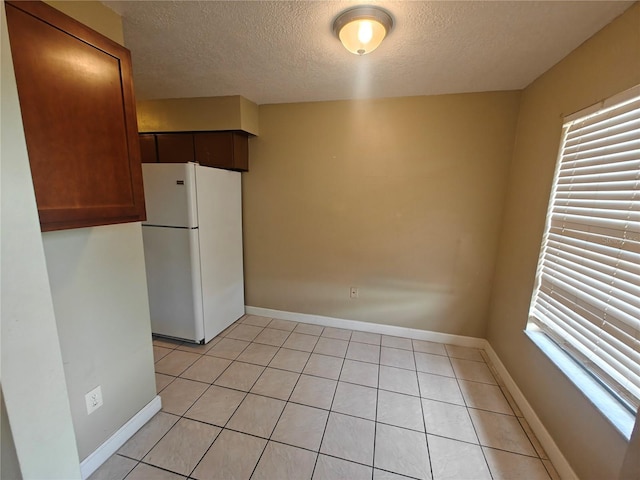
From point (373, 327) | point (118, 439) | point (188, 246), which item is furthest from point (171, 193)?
point (373, 327)

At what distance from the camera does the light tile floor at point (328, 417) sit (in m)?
1.39

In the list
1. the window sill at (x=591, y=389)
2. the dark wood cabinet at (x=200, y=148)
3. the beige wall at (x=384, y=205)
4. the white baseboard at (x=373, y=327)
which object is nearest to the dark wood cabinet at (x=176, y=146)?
the dark wood cabinet at (x=200, y=148)

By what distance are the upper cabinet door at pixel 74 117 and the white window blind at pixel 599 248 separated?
7.22 feet

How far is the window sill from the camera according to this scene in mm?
1104

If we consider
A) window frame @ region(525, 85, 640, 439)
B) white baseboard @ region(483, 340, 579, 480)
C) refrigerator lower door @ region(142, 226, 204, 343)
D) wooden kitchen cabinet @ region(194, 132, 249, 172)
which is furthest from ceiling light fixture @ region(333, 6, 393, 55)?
white baseboard @ region(483, 340, 579, 480)

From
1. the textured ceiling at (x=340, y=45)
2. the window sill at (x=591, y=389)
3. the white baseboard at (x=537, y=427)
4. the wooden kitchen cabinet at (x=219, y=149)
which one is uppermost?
the textured ceiling at (x=340, y=45)

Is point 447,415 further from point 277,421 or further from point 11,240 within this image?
point 11,240

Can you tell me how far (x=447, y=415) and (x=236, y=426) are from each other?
1338 millimetres

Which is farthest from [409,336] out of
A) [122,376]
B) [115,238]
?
[115,238]

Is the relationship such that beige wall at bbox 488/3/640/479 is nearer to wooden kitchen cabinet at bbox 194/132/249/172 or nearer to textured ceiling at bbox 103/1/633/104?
textured ceiling at bbox 103/1/633/104

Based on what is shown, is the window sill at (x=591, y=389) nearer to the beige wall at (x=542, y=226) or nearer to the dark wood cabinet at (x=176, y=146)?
the beige wall at (x=542, y=226)

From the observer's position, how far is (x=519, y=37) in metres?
1.44

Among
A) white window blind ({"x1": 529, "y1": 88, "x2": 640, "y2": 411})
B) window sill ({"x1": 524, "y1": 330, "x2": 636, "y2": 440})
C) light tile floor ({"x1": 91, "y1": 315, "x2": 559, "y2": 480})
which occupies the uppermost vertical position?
white window blind ({"x1": 529, "y1": 88, "x2": 640, "y2": 411})

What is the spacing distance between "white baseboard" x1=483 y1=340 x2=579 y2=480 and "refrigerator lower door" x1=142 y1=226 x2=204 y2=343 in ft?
8.22
